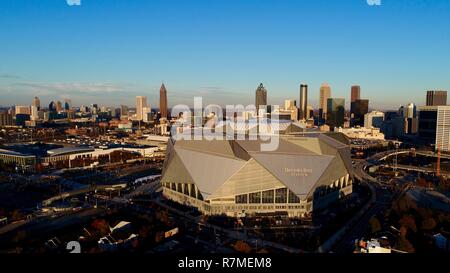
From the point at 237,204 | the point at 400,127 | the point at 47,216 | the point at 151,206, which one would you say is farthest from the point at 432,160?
the point at 47,216

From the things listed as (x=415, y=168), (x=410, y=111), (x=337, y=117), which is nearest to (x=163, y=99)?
(x=337, y=117)

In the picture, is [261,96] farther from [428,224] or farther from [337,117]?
[428,224]

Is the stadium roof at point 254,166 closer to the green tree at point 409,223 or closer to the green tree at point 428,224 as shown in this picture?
the green tree at point 409,223

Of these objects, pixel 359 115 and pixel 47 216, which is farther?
pixel 359 115

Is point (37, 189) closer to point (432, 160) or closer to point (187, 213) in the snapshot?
point (187, 213)

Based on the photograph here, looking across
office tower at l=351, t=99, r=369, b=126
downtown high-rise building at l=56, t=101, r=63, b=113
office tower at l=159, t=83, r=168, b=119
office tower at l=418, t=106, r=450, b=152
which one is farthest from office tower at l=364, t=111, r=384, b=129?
downtown high-rise building at l=56, t=101, r=63, b=113

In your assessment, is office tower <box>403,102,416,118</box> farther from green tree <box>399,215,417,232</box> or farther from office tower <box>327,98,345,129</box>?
green tree <box>399,215,417,232</box>
